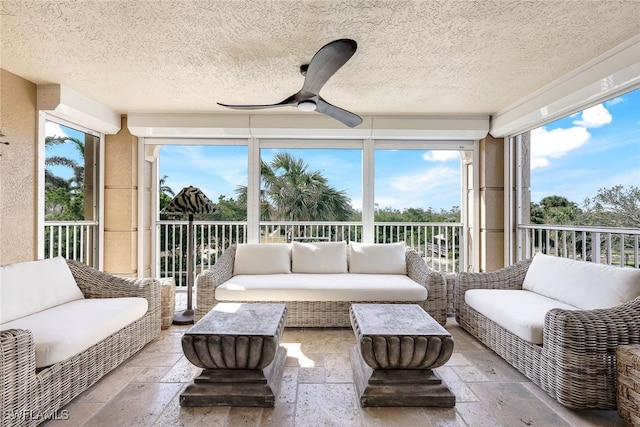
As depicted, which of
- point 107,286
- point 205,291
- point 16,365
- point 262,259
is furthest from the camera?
point 262,259

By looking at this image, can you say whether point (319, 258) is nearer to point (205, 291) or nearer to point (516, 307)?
point (205, 291)

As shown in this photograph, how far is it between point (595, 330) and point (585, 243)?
1.88m

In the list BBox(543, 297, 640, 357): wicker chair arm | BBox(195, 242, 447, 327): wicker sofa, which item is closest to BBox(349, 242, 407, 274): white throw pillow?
BBox(195, 242, 447, 327): wicker sofa

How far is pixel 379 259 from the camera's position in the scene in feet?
13.1

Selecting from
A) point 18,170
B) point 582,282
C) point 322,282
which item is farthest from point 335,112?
point 18,170

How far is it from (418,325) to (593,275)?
150cm

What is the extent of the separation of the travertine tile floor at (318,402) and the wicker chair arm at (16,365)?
0.33m

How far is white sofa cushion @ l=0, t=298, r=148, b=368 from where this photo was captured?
6.15 feet

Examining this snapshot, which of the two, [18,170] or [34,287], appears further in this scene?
[18,170]

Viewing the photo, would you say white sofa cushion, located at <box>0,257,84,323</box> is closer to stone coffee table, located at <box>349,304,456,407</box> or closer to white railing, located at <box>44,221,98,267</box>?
white railing, located at <box>44,221,98,267</box>

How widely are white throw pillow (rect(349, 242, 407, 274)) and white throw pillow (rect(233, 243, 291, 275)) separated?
2.71ft

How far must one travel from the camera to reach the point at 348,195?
482 centimetres

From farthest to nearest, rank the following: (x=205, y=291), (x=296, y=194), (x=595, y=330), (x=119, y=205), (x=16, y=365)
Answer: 1. (x=296, y=194)
2. (x=119, y=205)
3. (x=205, y=291)
4. (x=595, y=330)
5. (x=16, y=365)

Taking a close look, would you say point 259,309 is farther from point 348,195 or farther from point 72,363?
point 348,195
